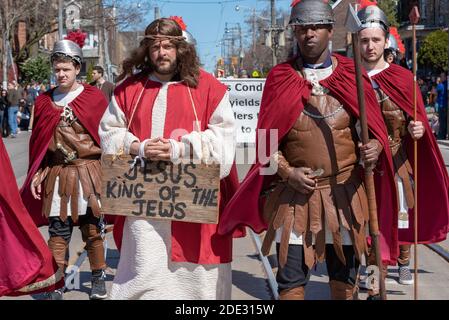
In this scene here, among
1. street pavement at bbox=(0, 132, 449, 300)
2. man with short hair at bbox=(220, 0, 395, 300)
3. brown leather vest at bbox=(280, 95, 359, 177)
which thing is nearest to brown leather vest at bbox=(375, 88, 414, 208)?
street pavement at bbox=(0, 132, 449, 300)

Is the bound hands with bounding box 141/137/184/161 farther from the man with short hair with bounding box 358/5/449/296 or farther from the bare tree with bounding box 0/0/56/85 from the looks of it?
the bare tree with bounding box 0/0/56/85

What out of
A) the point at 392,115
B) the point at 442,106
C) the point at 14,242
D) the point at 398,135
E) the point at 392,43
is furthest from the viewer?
the point at 442,106

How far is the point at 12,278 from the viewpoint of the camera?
4.95 metres

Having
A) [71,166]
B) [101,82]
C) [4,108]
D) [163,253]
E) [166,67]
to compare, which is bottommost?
[4,108]

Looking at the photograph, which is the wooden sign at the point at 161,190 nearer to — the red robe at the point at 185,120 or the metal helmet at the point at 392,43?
the red robe at the point at 185,120

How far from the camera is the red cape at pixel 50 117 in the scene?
20.9ft

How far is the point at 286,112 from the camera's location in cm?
475

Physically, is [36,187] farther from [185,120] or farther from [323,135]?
[323,135]

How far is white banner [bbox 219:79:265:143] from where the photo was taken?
1559 cm

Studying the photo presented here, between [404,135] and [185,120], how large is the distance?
2.38m

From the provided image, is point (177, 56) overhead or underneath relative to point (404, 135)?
overhead

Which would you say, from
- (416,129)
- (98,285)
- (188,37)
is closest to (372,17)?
(416,129)

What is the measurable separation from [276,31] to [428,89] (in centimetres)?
791

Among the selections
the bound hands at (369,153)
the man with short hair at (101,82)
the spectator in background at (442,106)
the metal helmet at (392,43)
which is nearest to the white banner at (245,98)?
the man with short hair at (101,82)
